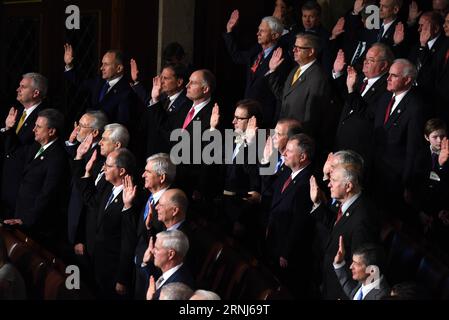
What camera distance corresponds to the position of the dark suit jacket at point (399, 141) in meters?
4.46

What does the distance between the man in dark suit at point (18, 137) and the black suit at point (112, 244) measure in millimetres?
882

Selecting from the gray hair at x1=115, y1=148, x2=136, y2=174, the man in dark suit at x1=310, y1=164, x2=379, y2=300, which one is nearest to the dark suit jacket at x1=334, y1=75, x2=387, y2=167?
the man in dark suit at x1=310, y1=164, x2=379, y2=300

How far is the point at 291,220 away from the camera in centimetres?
434

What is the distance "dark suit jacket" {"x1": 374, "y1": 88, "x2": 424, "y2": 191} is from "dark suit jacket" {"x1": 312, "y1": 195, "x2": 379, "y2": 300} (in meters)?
0.50

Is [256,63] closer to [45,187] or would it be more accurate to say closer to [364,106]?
[364,106]

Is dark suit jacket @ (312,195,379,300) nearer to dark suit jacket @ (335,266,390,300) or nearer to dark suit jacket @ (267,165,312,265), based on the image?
dark suit jacket @ (335,266,390,300)

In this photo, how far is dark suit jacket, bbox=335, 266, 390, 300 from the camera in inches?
144

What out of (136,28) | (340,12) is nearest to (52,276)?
(136,28)

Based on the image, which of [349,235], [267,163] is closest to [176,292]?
[349,235]

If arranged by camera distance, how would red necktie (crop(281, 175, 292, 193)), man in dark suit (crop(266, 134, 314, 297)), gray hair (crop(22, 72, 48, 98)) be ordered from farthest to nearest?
gray hair (crop(22, 72, 48, 98)) < red necktie (crop(281, 175, 292, 193)) < man in dark suit (crop(266, 134, 314, 297))

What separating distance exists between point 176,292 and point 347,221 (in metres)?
0.78

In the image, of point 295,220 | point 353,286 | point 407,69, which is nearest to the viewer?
point 353,286

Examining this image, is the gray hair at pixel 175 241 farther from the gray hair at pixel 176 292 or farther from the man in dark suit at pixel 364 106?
the man in dark suit at pixel 364 106
